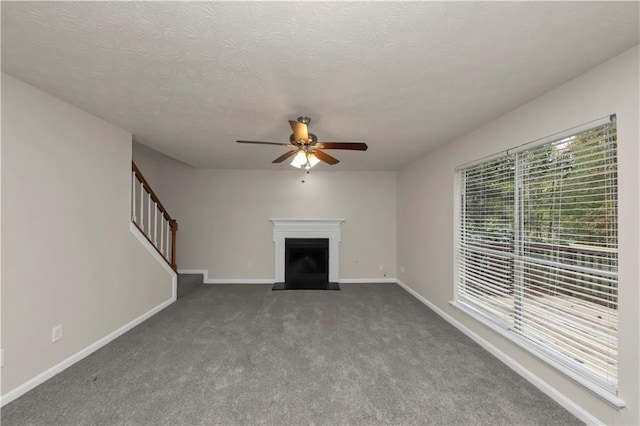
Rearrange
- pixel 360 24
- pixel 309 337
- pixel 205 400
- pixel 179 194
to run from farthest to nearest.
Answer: pixel 179 194
pixel 309 337
pixel 205 400
pixel 360 24

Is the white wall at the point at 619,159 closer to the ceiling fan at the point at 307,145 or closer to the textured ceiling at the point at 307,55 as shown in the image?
the textured ceiling at the point at 307,55

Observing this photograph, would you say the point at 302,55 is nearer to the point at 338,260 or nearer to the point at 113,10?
the point at 113,10

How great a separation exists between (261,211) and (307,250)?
1217 millimetres

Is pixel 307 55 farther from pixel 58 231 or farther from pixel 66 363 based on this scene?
pixel 66 363

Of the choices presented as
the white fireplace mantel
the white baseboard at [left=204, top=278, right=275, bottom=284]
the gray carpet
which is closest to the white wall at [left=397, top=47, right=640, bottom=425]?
the gray carpet

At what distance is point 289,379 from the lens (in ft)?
6.39

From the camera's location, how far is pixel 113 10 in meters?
1.10

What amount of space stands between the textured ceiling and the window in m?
0.54

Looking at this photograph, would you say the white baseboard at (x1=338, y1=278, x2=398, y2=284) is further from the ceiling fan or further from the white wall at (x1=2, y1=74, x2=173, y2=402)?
the white wall at (x1=2, y1=74, x2=173, y2=402)

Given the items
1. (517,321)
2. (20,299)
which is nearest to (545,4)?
(517,321)

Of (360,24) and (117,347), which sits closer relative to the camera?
(360,24)

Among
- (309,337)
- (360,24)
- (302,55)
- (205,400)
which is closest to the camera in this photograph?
(360,24)

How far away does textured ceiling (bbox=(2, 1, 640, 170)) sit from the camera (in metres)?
1.11

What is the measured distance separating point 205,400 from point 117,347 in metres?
1.37
